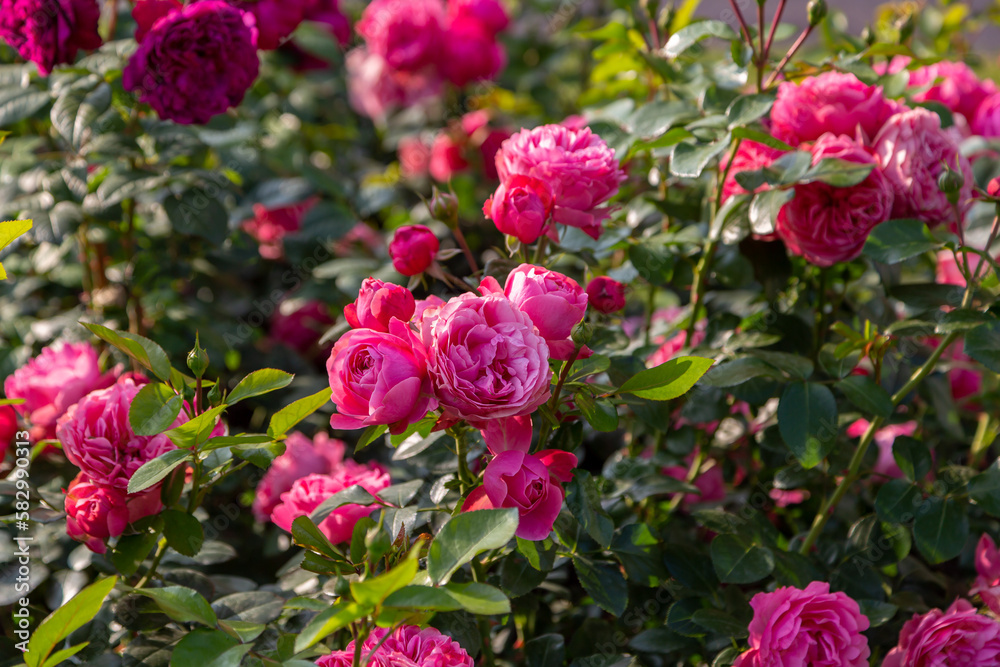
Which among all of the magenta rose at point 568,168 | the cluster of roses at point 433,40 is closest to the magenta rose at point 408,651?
the magenta rose at point 568,168

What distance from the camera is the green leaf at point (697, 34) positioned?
1.07 metres

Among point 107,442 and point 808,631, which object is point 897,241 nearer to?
point 808,631

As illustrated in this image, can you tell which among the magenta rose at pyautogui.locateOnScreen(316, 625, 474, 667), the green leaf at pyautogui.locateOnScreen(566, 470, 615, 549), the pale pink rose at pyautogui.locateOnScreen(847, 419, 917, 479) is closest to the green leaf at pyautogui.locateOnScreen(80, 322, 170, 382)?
the magenta rose at pyautogui.locateOnScreen(316, 625, 474, 667)

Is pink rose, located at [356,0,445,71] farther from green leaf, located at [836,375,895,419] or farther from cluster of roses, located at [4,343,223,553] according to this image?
green leaf, located at [836,375,895,419]

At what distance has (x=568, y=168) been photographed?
32.9 inches

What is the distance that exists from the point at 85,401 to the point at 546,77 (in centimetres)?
221

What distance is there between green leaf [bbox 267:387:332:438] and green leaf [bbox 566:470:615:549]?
27cm

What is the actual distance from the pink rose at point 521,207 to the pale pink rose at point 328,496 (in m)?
0.36

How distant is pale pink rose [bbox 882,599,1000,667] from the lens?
2.88ft

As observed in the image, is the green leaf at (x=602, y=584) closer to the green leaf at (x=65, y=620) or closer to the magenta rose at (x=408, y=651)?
the magenta rose at (x=408, y=651)

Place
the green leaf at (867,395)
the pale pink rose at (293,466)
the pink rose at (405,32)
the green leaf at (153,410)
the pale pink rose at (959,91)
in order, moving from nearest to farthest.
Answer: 1. the green leaf at (153,410)
2. the green leaf at (867,395)
3. the pale pink rose at (293,466)
4. the pale pink rose at (959,91)
5. the pink rose at (405,32)

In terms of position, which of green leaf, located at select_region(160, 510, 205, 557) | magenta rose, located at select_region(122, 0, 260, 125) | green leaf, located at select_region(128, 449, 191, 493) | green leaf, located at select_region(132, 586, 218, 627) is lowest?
green leaf, located at select_region(160, 510, 205, 557)

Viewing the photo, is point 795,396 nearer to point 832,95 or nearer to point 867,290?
point 832,95

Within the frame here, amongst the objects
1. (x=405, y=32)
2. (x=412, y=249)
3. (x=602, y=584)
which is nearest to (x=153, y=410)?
(x=412, y=249)
